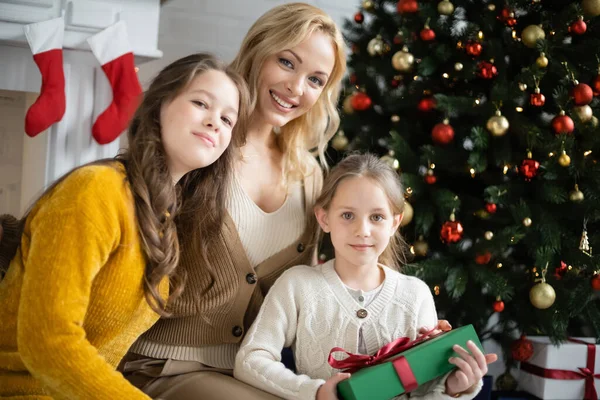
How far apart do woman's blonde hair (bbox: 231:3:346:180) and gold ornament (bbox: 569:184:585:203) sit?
2.51 ft

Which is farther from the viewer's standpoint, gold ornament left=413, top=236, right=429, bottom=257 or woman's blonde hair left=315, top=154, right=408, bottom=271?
gold ornament left=413, top=236, right=429, bottom=257

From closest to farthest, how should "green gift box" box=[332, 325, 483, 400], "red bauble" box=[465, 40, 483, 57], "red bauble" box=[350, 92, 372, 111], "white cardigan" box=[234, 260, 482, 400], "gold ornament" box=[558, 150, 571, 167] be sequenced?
"green gift box" box=[332, 325, 483, 400] → "white cardigan" box=[234, 260, 482, 400] → "gold ornament" box=[558, 150, 571, 167] → "red bauble" box=[465, 40, 483, 57] → "red bauble" box=[350, 92, 372, 111]

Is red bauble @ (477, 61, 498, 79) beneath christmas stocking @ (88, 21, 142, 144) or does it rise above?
above

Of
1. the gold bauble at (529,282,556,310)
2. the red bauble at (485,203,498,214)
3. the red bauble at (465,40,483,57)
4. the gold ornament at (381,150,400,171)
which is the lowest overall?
the gold bauble at (529,282,556,310)

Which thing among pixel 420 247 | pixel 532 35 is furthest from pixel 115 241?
pixel 532 35

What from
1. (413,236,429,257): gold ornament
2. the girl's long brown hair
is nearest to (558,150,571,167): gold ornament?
(413,236,429,257): gold ornament

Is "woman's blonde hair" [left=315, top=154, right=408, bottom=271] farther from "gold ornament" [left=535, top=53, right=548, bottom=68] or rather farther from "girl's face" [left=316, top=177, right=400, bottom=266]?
"gold ornament" [left=535, top=53, right=548, bottom=68]

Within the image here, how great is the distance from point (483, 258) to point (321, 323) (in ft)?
2.39

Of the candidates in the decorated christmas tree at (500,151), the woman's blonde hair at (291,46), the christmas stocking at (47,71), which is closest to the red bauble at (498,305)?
the decorated christmas tree at (500,151)

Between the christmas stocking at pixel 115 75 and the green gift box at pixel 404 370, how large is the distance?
1336mm

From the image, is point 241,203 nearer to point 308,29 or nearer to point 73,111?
point 308,29

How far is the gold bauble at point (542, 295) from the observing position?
2.11 meters

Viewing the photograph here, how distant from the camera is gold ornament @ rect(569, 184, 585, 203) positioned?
82.6 inches

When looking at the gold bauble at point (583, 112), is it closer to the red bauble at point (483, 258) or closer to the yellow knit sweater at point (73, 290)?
the red bauble at point (483, 258)
